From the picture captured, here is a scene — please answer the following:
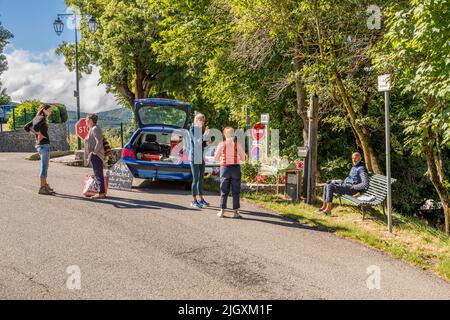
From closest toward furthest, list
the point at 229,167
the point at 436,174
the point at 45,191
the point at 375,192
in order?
the point at 229,167 < the point at 375,192 < the point at 45,191 < the point at 436,174

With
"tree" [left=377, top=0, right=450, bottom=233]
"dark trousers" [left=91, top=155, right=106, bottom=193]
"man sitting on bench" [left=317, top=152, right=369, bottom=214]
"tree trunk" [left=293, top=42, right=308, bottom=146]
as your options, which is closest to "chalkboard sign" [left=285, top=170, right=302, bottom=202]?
"man sitting on bench" [left=317, top=152, right=369, bottom=214]

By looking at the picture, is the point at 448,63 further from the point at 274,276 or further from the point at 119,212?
the point at 119,212

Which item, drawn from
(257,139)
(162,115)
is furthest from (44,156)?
(257,139)

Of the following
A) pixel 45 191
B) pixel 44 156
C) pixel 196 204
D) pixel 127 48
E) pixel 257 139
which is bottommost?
pixel 196 204

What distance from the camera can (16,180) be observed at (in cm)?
1155

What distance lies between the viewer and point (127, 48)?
2452 centimetres

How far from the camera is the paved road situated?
465cm

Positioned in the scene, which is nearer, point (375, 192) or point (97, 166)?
point (375, 192)

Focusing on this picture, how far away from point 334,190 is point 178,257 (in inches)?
174

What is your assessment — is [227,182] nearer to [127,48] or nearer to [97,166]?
[97,166]

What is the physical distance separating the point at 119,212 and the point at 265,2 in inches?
227

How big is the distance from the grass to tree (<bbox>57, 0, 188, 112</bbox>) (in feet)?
50.2

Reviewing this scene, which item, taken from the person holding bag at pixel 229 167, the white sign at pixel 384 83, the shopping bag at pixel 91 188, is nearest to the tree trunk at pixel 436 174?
the white sign at pixel 384 83
